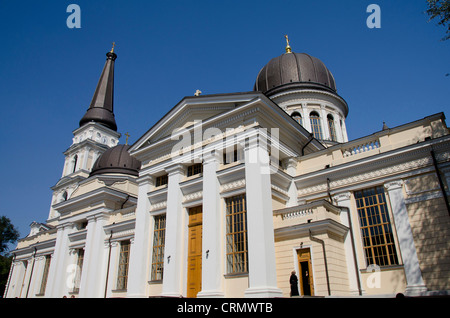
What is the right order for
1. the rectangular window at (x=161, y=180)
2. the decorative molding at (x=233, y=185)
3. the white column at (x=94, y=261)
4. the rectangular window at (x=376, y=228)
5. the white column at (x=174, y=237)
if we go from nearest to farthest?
1. the rectangular window at (x=376, y=228)
2. the decorative molding at (x=233, y=185)
3. the white column at (x=174, y=237)
4. the rectangular window at (x=161, y=180)
5. the white column at (x=94, y=261)

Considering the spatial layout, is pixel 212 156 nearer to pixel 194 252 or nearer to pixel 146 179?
pixel 194 252

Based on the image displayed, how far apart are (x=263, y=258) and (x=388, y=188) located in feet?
21.0

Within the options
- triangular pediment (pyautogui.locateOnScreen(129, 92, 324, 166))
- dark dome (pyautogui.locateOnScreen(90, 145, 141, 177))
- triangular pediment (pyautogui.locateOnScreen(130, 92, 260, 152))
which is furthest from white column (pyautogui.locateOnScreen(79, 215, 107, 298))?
dark dome (pyautogui.locateOnScreen(90, 145, 141, 177))

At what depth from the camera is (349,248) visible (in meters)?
15.1

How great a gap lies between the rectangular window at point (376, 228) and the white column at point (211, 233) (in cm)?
649

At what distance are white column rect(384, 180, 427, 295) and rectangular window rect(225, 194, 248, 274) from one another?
641 centimetres

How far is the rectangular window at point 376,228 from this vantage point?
14.4 m

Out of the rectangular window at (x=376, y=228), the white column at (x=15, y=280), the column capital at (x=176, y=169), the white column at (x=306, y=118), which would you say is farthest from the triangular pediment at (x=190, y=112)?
the white column at (x=15, y=280)

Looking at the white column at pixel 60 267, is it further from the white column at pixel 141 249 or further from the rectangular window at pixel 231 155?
the rectangular window at pixel 231 155

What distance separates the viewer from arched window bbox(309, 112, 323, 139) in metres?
27.2

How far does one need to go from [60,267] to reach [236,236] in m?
17.0

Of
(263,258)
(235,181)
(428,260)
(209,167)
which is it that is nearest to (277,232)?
(263,258)

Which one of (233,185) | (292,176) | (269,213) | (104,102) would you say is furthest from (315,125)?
(104,102)
